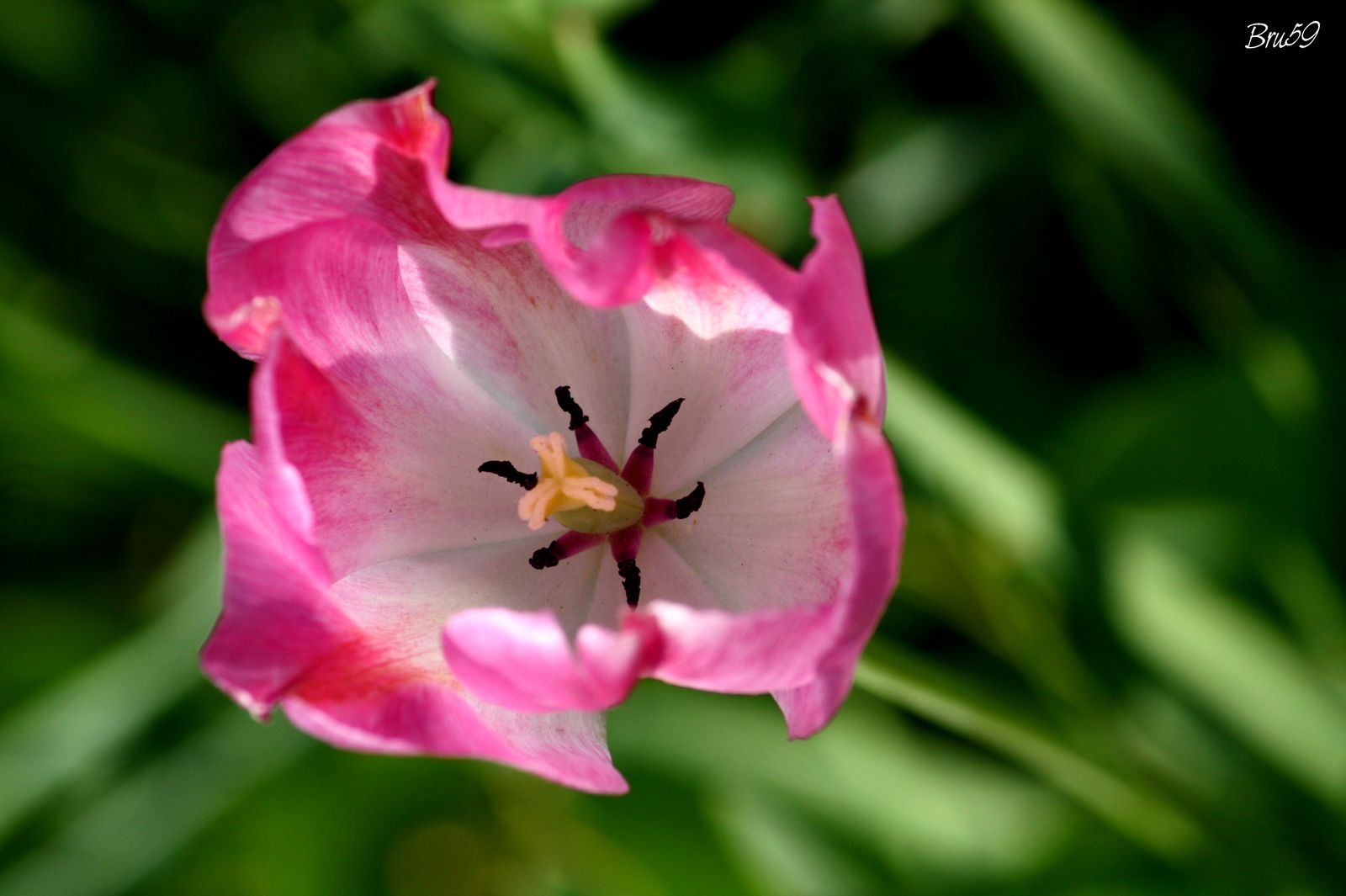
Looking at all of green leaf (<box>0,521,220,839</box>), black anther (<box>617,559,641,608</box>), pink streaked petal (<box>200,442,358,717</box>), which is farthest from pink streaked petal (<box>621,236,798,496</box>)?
green leaf (<box>0,521,220,839</box>)

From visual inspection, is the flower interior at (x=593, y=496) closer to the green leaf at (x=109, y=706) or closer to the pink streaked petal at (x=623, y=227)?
the pink streaked petal at (x=623, y=227)

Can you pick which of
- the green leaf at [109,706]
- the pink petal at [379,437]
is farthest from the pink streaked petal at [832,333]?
the green leaf at [109,706]

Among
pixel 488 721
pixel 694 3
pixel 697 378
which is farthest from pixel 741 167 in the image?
pixel 488 721

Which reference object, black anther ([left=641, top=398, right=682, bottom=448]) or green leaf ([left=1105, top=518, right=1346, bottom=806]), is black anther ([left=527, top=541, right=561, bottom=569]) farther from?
green leaf ([left=1105, top=518, right=1346, bottom=806])

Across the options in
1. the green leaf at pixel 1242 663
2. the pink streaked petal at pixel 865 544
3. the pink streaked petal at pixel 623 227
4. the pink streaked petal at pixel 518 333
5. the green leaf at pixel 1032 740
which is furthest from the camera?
the green leaf at pixel 1242 663

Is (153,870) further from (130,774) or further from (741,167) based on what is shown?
(741,167)

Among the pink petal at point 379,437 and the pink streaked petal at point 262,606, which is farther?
the pink petal at point 379,437

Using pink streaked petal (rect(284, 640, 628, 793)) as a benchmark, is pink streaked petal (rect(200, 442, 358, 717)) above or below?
above
